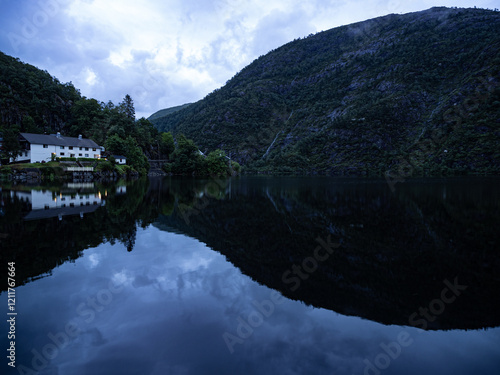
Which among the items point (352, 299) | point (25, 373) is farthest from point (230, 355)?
point (352, 299)

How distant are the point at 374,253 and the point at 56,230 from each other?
16.0m

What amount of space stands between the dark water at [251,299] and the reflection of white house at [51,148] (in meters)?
67.4

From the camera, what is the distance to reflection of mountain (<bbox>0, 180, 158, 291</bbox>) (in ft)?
33.7

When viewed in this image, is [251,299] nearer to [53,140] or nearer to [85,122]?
[53,140]

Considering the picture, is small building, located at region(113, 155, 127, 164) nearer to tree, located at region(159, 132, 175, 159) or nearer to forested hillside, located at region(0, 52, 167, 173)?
forested hillside, located at region(0, 52, 167, 173)

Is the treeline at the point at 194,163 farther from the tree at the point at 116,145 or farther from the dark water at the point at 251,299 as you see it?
the dark water at the point at 251,299

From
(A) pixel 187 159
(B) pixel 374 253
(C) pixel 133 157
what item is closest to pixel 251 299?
(B) pixel 374 253

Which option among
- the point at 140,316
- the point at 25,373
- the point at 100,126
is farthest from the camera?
the point at 100,126

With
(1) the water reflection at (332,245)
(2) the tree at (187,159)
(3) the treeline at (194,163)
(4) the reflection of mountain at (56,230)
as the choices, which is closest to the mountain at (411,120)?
(3) the treeline at (194,163)

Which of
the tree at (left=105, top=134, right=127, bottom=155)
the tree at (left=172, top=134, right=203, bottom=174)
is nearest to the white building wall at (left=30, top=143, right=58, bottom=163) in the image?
the tree at (left=105, top=134, right=127, bottom=155)

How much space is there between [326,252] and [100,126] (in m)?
105

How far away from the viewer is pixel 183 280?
9.38 m

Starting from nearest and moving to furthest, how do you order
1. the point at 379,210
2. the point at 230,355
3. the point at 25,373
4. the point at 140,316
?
1. the point at 25,373
2. the point at 230,355
3. the point at 140,316
4. the point at 379,210

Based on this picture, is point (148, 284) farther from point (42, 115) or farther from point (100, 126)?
point (42, 115)
